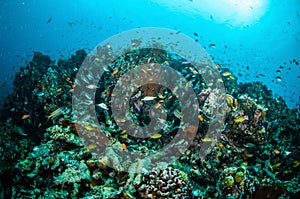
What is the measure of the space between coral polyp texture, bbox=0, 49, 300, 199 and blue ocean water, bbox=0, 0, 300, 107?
6329 mm

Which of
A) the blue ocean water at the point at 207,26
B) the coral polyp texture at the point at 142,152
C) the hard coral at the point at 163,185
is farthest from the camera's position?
the blue ocean water at the point at 207,26

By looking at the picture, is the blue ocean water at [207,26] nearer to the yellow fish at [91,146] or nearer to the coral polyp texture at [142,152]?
the coral polyp texture at [142,152]

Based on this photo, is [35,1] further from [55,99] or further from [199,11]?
[55,99]

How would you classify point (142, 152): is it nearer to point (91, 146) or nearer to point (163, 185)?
point (91, 146)

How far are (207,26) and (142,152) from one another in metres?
70.0

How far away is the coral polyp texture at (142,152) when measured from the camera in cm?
338

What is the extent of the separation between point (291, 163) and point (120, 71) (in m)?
5.71

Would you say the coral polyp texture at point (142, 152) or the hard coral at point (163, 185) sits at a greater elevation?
the coral polyp texture at point (142, 152)

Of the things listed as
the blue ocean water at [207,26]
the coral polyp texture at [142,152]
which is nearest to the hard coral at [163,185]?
the coral polyp texture at [142,152]

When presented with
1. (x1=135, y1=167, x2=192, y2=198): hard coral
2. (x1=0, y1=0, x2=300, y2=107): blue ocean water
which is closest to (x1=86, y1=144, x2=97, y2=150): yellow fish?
(x1=135, y1=167, x2=192, y2=198): hard coral

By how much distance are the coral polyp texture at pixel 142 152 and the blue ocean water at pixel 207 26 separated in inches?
249

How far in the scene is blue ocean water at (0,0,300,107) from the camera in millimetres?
36250

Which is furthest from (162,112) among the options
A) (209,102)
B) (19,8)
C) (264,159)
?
(19,8)

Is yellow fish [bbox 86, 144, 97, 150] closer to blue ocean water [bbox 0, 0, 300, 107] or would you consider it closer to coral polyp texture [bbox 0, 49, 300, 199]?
coral polyp texture [bbox 0, 49, 300, 199]
